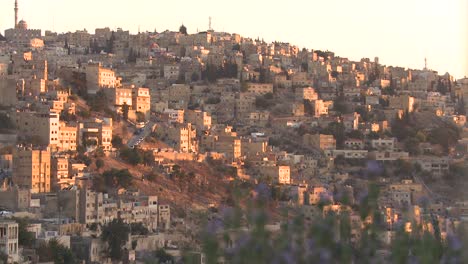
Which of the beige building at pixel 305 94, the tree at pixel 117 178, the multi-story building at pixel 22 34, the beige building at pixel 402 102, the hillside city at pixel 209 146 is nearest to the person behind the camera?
the hillside city at pixel 209 146

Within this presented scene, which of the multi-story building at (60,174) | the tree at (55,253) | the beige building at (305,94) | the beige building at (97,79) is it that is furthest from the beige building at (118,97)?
the tree at (55,253)

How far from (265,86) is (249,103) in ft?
7.29

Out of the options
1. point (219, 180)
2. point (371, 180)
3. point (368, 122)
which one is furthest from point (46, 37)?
point (371, 180)

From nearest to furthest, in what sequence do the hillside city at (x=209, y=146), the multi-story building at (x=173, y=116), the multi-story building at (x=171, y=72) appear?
1. the hillside city at (x=209, y=146)
2. the multi-story building at (x=173, y=116)
3. the multi-story building at (x=171, y=72)

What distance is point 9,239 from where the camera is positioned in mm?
18938

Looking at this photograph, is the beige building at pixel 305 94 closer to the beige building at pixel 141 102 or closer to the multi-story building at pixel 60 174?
the beige building at pixel 141 102

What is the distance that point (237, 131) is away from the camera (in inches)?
1436

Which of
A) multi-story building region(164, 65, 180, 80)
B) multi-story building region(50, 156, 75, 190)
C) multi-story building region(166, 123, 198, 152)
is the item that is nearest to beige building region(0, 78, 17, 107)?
multi-story building region(166, 123, 198, 152)

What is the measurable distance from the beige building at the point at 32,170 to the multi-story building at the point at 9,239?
5.53 metres

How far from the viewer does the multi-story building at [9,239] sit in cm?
1875

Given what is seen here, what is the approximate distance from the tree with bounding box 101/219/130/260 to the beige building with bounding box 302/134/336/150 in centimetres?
1494

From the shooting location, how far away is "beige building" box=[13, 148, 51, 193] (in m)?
25.0

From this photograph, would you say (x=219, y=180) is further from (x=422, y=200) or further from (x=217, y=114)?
(x=422, y=200)

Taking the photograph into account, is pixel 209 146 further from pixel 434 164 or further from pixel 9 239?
pixel 9 239
